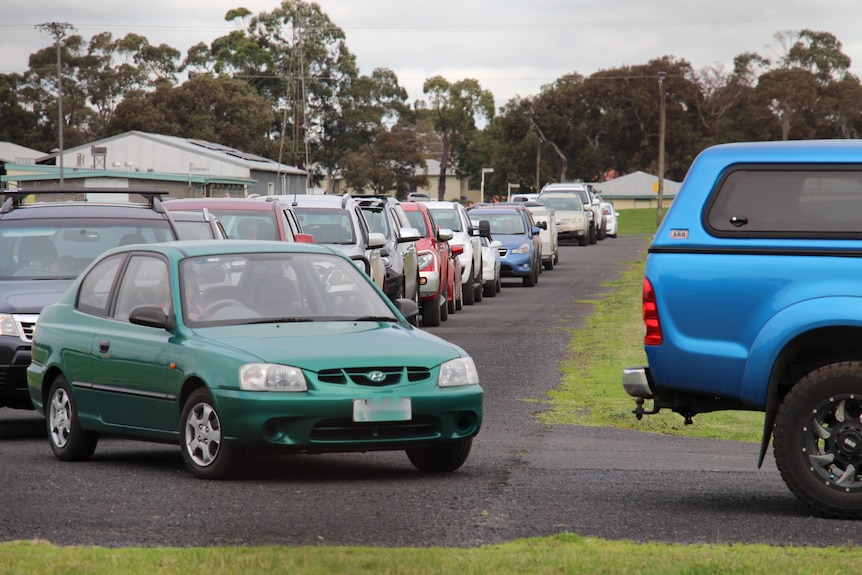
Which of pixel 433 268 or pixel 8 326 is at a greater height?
pixel 8 326

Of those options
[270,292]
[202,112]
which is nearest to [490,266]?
[270,292]

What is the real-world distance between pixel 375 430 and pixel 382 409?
15 centimetres

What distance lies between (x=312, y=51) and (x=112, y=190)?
110m

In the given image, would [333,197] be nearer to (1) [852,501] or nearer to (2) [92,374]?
(2) [92,374]

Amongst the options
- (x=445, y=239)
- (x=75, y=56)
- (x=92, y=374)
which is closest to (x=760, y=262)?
(x=92, y=374)

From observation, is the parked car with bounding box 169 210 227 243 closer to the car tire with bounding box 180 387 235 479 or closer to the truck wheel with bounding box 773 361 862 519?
the car tire with bounding box 180 387 235 479

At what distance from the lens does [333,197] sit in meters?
20.0

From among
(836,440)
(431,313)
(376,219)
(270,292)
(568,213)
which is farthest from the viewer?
(568,213)

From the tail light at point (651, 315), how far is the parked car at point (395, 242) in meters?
12.0

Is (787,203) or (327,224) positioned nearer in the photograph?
(787,203)

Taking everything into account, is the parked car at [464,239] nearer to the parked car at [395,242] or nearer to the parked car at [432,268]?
the parked car at [432,268]

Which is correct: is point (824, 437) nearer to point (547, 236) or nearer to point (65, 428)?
point (65, 428)

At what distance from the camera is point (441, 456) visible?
9.20m

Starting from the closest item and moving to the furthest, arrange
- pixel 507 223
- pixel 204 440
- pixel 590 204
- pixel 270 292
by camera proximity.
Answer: pixel 204 440 < pixel 270 292 < pixel 507 223 < pixel 590 204
